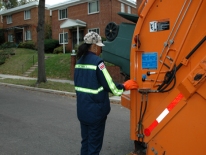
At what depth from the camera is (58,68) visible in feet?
54.0

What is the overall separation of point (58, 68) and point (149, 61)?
47.8ft

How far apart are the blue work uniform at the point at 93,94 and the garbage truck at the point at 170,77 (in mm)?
364

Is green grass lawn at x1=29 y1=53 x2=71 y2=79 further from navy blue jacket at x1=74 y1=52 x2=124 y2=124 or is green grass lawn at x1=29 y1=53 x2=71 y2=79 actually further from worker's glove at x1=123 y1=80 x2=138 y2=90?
worker's glove at x1=123 y1=80 x2=138 y2=90

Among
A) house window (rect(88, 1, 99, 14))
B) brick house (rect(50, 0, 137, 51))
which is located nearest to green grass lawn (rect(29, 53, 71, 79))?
brick house (rect(50, 0, 137, 51))

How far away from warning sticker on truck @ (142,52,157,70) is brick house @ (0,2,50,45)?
1107 inches

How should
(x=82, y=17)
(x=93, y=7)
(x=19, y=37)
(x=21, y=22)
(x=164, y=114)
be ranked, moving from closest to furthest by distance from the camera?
(x=164, y=114) → (x=93, y=7) → (x=82, y=17) → (x=21, y=22) → (x=19, y=37)

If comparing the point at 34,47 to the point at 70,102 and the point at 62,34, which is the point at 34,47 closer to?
the point at 62,34

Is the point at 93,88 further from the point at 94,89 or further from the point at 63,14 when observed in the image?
the point at 63,14

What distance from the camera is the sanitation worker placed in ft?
8.55

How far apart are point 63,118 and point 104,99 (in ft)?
11.2

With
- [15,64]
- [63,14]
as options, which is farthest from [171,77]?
[63,14]

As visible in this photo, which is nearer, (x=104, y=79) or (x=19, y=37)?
(x=104, y=79)

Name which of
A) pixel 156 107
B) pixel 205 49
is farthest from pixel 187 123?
pixel 205 49

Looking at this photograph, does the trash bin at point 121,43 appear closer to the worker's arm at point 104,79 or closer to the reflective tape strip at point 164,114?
the worker's arm at point 104,79
